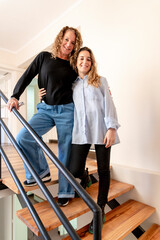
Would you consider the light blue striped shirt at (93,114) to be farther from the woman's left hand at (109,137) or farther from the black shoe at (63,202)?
the black shoe at (63,202)

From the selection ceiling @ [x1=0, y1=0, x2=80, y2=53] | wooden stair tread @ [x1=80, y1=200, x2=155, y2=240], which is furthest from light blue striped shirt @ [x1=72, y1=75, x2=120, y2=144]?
ceiling @ [x1=0, y1=0, x2=80, y2=53]

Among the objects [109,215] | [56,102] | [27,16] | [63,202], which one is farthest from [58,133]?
[27,16]

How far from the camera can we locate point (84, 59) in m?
1.18

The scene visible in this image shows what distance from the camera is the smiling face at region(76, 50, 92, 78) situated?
46.6 inches

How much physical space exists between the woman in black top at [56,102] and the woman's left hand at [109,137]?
0.27m

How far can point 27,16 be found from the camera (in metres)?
3.02

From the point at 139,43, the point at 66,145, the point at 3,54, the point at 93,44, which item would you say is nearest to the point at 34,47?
the point at 3,54

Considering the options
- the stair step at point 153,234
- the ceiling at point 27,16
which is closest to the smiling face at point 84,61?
the stair step at point 153,234

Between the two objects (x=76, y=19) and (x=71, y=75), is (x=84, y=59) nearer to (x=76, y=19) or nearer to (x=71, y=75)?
(x=71, y=75)

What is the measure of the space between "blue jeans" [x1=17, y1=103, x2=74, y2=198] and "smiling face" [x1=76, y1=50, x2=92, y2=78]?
260mm

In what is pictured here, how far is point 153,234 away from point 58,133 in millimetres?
1099

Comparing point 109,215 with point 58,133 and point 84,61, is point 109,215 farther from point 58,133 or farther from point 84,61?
point 84,61

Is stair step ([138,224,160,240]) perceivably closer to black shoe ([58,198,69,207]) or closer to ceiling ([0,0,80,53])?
black shoe ([58,198,69,207])

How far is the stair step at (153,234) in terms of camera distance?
4.27 feet
